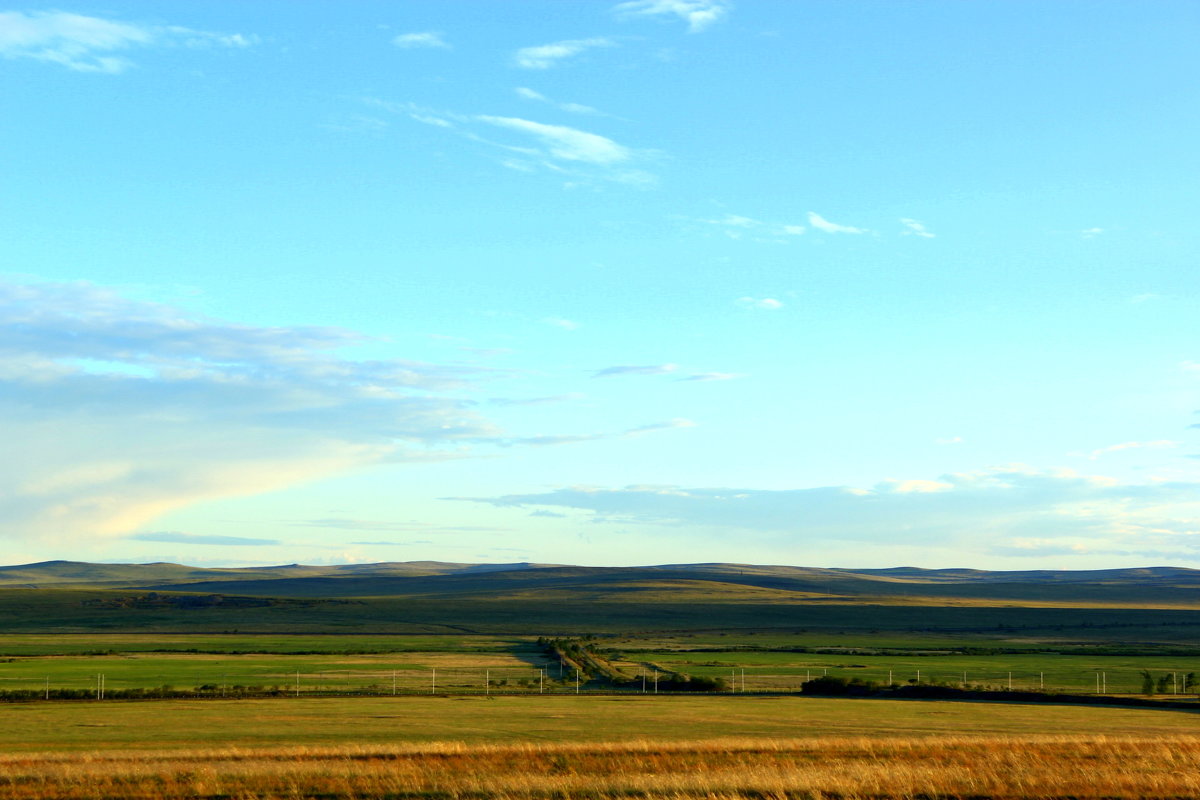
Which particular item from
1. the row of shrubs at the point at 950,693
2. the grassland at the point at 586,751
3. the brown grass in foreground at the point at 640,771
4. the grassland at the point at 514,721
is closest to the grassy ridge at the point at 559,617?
the row of shrubs at the point at 950,693

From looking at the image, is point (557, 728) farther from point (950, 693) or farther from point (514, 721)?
point (950, 693)

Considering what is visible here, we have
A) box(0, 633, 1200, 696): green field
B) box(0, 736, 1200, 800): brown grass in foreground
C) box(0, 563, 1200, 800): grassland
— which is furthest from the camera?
box(0, 633, 1200, 696): green field

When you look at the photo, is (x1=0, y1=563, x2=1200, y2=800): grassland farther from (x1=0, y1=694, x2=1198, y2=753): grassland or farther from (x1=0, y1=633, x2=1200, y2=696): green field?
(x1=0, y1=633, x2=1200, y2=696): green field

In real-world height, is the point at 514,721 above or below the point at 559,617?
above

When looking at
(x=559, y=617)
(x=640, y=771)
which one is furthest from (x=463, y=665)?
(x=559, y=617)

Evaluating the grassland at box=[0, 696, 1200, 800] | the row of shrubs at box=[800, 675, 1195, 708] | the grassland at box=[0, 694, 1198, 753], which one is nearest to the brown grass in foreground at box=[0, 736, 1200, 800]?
the grassland at box=[0, 696, 1200, 800]

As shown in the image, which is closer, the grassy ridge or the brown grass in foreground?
the brown grass in foreground

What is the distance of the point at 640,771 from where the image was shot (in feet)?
87.8

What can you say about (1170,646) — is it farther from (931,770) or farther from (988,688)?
(931,770)

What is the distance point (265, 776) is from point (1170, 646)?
102 meters

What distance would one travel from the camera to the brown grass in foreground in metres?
23.7

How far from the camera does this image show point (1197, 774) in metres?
25.6

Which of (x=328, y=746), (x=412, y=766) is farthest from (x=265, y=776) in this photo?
(x=328, y=746)

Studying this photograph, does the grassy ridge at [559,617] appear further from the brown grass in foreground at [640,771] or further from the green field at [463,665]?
the brown grass in foreground at [640,771]
